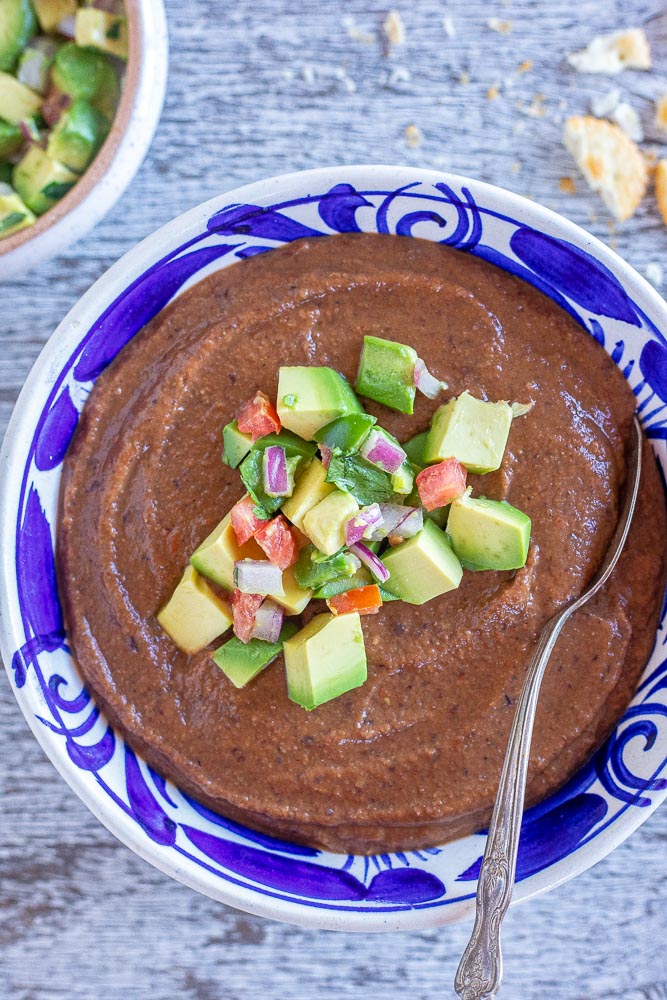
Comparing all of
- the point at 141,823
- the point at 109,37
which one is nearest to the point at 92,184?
the point at 109,37

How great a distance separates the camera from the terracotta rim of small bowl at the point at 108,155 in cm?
250

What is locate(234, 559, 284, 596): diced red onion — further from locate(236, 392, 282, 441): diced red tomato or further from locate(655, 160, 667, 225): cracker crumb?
locate(655, 160, 667, 225): cracker crumb

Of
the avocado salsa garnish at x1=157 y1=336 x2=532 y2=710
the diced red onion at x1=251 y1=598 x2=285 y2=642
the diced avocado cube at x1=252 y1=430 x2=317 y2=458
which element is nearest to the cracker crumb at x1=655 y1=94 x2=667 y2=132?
the avocado salsa garnish at x1=157 y1=336 x2=532 y2=710

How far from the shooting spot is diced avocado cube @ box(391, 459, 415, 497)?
7.35ft

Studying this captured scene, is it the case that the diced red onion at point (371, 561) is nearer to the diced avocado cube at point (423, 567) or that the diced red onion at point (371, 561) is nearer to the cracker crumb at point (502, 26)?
the diced avocado cube at point (423, 567)

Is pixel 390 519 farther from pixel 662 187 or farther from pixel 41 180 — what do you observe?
pixel 41 180

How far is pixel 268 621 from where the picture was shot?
2.32 m

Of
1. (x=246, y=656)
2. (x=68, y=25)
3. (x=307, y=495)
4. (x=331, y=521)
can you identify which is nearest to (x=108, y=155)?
(x=68, y=25)

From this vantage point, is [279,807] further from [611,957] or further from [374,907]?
[611,957]

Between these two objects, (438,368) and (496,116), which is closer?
(438,368)

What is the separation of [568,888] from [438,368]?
177 cm

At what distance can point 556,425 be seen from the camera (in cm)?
235

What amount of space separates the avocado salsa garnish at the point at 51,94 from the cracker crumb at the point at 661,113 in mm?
1686

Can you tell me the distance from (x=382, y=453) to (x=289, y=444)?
0.25 meters
